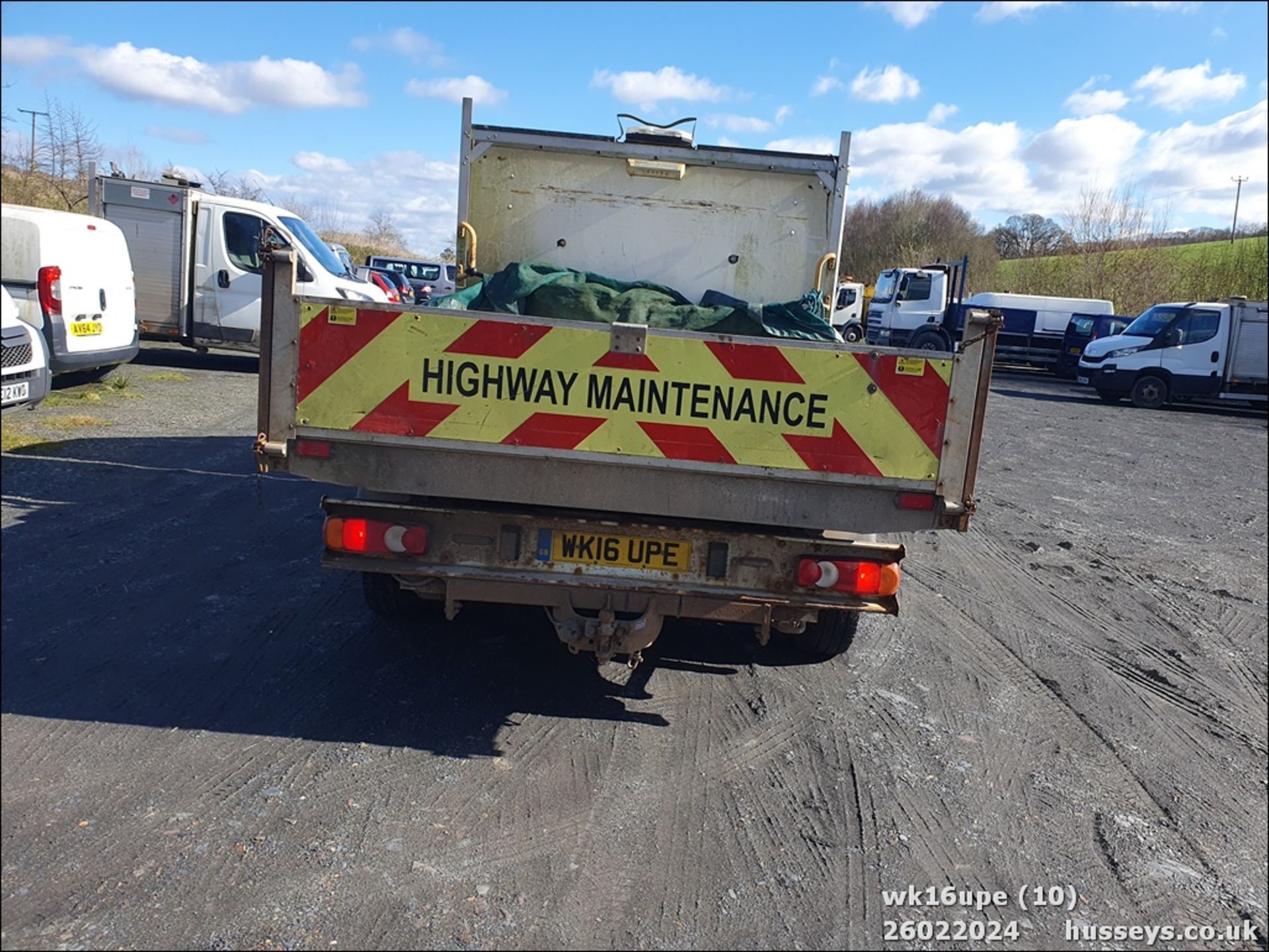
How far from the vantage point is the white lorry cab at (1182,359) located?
2019 centimetres

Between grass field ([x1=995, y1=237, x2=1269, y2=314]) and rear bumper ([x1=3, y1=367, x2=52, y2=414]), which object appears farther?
grass field ([x1=995, y1=237, x2=1269, y2=314])

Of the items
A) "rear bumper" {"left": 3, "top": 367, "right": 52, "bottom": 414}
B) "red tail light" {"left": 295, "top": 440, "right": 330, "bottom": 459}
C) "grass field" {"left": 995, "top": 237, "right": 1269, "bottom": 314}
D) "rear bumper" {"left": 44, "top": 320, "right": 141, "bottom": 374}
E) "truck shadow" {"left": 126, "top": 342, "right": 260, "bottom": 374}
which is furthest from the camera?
"grass field" {"left": 995, "top": 237, "right": 1269, "bottom": 314}

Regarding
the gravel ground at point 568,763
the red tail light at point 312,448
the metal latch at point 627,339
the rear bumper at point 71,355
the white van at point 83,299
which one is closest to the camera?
the gravel ground at point 568,763

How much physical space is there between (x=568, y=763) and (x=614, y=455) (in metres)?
1.23

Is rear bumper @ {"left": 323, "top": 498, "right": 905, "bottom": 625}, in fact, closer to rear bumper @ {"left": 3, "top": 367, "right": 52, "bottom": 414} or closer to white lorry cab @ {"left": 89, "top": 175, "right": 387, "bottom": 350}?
rear bumper @ {"left": 3, "top": 367, "right": 52, "bottom": 414}

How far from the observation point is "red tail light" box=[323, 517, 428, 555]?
3.99 meters

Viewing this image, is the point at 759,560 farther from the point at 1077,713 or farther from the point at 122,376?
the point at 122,376

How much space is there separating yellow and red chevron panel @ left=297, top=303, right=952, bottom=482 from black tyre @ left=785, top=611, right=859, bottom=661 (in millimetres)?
1266

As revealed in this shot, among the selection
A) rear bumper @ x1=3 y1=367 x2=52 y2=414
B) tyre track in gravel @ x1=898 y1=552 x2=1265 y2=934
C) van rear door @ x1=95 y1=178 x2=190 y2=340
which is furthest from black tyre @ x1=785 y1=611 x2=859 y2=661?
van rear door @ x1=95 y1=178 x2=190 y2=340

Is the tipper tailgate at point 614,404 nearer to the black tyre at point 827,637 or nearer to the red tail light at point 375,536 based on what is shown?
the red tail light at point 375,536

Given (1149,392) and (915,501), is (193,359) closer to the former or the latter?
(915,501)

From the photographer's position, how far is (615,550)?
4.01 metres

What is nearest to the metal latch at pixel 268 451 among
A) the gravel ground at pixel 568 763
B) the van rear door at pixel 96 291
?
the gravel ground at pixel 568 763

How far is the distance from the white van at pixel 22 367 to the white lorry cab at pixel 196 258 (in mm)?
6648
